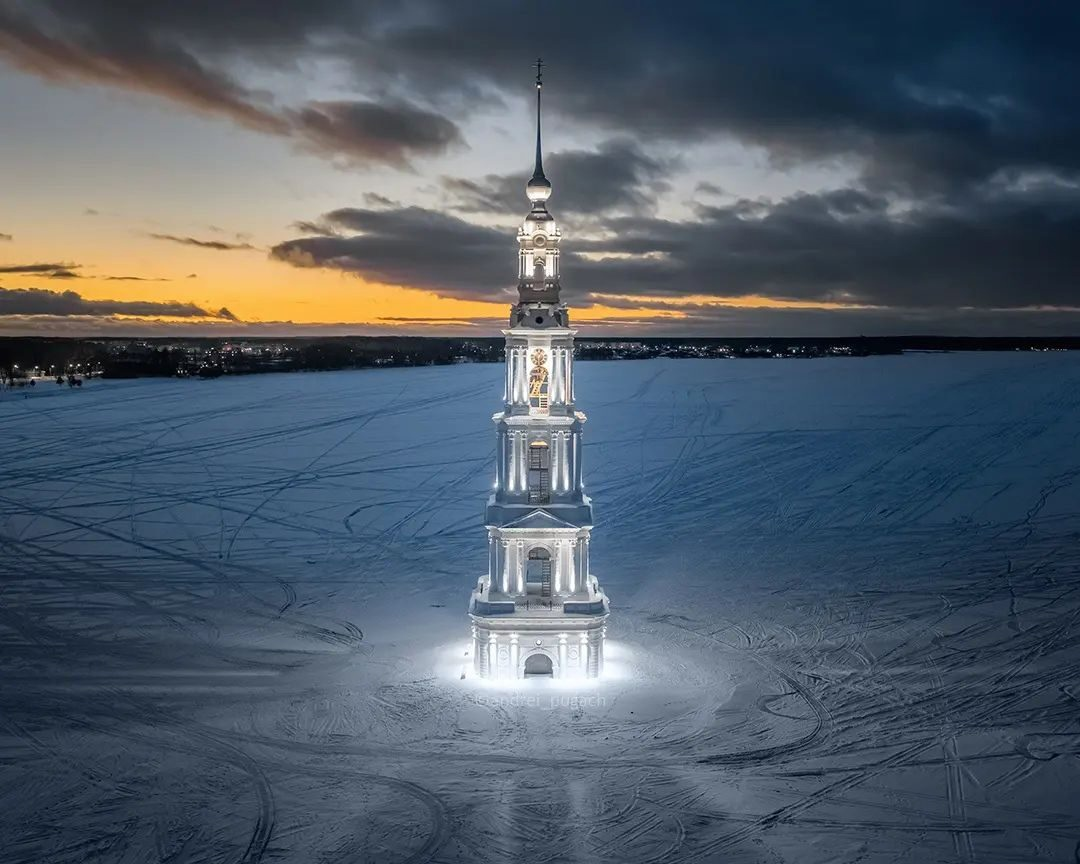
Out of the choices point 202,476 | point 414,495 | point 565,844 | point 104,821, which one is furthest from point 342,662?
point 202,476

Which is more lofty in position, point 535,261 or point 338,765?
point 535,261

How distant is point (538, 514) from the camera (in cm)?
2259

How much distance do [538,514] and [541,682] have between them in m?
3.75

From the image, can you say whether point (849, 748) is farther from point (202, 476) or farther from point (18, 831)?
point (202, 476)

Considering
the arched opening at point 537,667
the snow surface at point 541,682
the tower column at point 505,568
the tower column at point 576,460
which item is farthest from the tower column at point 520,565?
the snow surface at point 541,682

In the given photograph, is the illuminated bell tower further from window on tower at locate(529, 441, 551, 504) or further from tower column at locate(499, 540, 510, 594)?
window on tower at locate(529, 441, 551, 504)

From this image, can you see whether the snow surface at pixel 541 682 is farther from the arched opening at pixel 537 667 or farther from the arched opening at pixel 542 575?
the arched opening at pixel 542 575

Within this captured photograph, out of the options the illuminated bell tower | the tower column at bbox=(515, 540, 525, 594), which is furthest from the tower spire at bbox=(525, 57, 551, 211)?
the tower column at bbox=(515, 540, 525, 594)

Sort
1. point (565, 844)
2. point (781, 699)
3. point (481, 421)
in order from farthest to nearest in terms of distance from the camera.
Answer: point (481, 421) → point (781, 699) → point (565, 844)

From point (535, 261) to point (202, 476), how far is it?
30923mm

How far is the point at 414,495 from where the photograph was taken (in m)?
44.8

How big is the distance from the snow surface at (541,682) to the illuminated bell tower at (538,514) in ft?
3.11

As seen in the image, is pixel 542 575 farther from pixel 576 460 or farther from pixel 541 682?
pixel 576 460

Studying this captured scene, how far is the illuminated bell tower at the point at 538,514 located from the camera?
22625 millimetres
